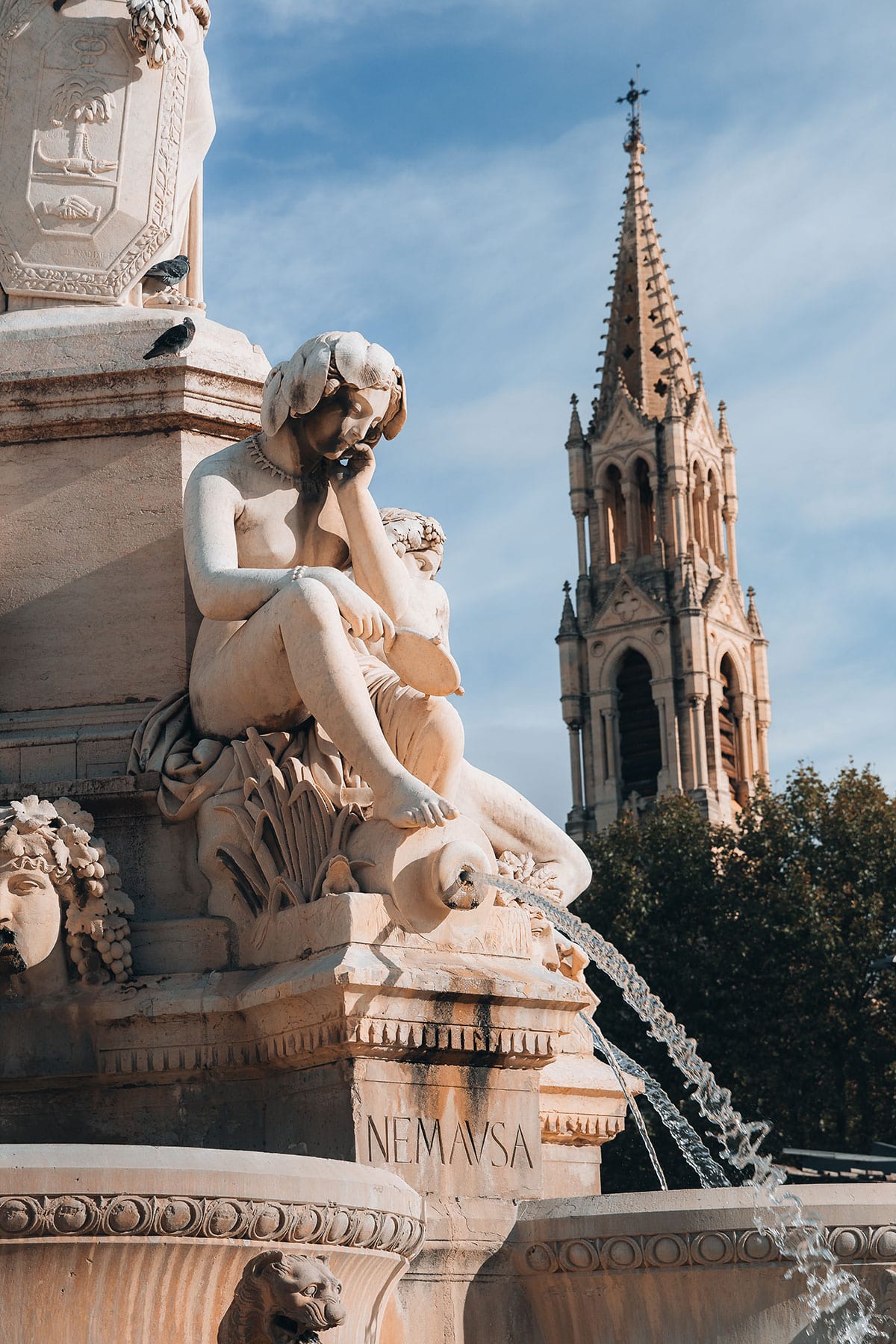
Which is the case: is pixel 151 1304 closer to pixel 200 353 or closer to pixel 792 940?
pixel 200 353

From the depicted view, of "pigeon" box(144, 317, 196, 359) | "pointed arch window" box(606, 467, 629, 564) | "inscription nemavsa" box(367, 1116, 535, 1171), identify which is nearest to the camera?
"inscription nemavsa" box(367, 1116, 535, 1171)

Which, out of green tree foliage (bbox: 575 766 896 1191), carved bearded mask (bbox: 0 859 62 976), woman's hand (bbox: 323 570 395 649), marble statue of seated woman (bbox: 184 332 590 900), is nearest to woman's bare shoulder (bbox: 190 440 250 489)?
marble statue of seated woman (bbox: 184 332 590 900)

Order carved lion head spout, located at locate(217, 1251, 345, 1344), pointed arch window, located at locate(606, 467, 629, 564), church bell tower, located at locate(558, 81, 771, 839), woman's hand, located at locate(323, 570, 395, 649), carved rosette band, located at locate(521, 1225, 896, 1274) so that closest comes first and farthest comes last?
carved lion head spout, located at locate(217, 1251, 345, 1344) < carved rosette band, located at locate(521, 1225, 896, 1274) < woman's hand, located at locate(323, 570, 395, 649) < church bell tower, located at locate(558, 81, 771, 839) < pointed arch window, located at locate(606, 467, 629, 564)

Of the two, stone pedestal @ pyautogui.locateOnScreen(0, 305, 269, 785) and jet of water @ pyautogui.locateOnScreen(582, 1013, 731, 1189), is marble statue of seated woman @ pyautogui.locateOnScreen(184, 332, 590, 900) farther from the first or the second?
jet of water @ pyautogui.locateOnScreen(582, 1013, 731, 1189)

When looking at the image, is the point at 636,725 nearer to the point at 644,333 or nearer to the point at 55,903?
the point at 644,333

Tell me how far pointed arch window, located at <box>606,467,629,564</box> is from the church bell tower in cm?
7

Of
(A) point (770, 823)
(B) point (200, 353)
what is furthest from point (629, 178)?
(B) point (200, 353)

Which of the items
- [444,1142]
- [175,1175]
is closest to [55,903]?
[444,1142]

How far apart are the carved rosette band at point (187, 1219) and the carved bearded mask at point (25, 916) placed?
6.30ft

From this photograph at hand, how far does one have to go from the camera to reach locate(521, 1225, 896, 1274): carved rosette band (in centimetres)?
577

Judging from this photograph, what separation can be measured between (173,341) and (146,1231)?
4051 mm

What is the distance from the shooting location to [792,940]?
40125 mm

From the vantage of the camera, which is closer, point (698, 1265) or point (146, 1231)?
point (146, 1231)

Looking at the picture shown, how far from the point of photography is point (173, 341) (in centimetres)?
800
